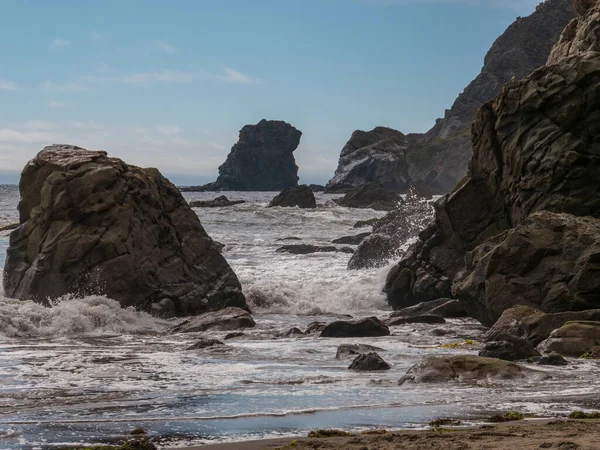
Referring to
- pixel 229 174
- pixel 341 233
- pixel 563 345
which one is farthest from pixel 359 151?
pixel 563 345

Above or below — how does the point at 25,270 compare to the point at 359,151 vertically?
below

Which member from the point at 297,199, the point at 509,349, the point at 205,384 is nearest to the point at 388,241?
the point at 509,349

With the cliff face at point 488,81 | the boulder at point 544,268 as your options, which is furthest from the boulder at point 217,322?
the cliff face at point 488,81

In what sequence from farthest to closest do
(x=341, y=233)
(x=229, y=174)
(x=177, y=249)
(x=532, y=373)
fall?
(x=229, y=174) → (x=341, y=233) → (x=177, y=249) → (x=532, y=373)

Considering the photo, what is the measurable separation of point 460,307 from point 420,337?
12.2ft

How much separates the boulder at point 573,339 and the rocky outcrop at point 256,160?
163968mm

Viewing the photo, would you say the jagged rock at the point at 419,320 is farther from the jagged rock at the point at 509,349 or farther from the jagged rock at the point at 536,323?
the jagged rock at the point at 509,349

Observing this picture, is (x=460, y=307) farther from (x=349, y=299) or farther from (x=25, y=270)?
(x=25, y=270)

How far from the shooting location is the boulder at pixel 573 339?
13.4 m

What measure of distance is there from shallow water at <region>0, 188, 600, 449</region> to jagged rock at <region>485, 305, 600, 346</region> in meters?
1.06

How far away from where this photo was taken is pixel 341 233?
1973 inches

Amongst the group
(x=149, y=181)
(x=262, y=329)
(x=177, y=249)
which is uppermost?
(x=149, y=181)

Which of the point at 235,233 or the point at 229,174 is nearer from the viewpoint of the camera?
the point at 235,233

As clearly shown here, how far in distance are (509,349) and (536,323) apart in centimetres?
213
